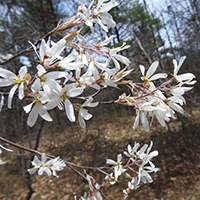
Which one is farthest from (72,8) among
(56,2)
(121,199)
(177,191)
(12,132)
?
(177,191)

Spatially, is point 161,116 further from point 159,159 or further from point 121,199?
point 159,159

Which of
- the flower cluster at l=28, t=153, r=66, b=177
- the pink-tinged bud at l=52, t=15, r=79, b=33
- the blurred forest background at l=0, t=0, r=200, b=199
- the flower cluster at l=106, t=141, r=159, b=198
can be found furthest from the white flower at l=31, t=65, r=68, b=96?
the blurred forest background at l=0, t=0, r=200, b=199

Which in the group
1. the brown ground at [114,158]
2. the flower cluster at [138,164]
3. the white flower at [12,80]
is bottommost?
the brown ground at [114,158]

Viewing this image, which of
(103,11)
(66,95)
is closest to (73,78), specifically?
(66,95)

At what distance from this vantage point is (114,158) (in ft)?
14.5

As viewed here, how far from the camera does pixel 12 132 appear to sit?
431 cm

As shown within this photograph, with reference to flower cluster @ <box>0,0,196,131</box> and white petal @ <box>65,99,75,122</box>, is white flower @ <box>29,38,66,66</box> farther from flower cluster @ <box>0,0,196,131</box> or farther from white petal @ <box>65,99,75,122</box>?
white petal @ <box>65,99,75,122</box>

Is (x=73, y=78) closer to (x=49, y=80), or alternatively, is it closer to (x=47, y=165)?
(x=49, y=80)

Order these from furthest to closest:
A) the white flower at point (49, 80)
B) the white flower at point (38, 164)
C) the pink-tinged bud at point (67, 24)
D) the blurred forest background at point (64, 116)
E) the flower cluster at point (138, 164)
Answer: the blurred forest background at point (64, 116), the white flower at point (38, 164), the flower cluster at point (138, 164), the pink-tinged bud at point (67, 24), the white flower at point (49, 80)

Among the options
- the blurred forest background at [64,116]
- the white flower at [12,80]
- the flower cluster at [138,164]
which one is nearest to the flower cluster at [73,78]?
the white flower at [12,80]

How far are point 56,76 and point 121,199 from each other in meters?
3.54

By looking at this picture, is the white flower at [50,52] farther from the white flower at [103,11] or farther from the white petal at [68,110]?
the white flower at [103,11]

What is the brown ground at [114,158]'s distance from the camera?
11.0 ft

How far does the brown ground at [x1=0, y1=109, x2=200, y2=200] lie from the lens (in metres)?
3.36
